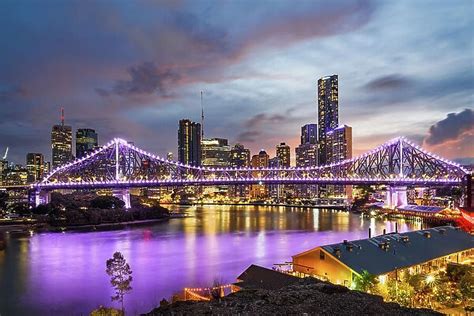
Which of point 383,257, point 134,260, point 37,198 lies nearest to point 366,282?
point 383,257

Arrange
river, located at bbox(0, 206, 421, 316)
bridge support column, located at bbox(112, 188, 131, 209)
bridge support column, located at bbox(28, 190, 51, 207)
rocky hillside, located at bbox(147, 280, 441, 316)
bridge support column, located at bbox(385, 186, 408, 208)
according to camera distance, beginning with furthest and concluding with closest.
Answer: bridge support column, located at bbox(385, 186, 408, 208) → bridge support column, located at bbox(112, 188, 131, 209) → bridge support column, located at bbox(28, 190, 51, 207) → river, located at bbox(0, 206, 421, 316) → rocky hillside, located at bbox(147, 280, 441, 316)

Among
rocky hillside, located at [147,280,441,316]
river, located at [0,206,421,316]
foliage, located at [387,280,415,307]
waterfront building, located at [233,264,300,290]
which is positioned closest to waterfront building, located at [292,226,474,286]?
foliage, located at [387,280,415,307]

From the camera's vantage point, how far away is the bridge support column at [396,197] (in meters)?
61.7

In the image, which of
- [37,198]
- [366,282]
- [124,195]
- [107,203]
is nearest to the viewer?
[366,282]

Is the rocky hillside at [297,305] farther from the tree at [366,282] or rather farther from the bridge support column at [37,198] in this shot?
the bridge support column at [37,198]

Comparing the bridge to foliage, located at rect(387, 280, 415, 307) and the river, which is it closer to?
the river

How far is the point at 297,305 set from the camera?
9.07 m

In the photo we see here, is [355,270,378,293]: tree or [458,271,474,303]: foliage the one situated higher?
[355,270,378,293]: tree

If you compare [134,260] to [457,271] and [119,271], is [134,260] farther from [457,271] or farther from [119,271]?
[457,271]

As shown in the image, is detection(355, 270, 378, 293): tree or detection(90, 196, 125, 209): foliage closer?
detection(355, 270, 378, 293): tree

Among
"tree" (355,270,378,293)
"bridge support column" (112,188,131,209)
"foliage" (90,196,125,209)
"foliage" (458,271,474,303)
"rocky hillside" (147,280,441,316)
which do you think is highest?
"bridge support column" (112,188,131,209)

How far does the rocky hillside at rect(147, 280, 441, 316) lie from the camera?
346 inches

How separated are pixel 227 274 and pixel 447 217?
108 feet

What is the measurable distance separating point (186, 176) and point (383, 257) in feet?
169
